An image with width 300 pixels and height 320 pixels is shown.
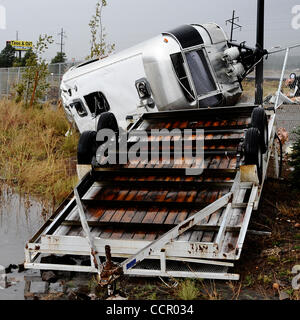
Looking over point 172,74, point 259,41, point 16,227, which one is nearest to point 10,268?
point 16,227

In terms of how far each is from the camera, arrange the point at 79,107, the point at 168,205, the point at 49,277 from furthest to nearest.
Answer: the point at 79,107 → the point at 168,205 → the point at 49,277

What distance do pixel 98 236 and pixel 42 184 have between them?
3611mm

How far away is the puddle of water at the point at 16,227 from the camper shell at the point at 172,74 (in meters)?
3.23

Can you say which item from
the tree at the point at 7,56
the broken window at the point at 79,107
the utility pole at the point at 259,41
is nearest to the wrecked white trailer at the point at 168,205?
the broken window at the point at 79,107

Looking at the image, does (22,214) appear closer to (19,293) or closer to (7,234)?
(7,234)

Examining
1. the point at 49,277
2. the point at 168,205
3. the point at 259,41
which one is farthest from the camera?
the point at 259,41

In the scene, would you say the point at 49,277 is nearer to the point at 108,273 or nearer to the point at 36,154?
the point at 108,273

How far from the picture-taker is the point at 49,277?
17.8 ft

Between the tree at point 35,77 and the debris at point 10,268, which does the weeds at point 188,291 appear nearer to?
the debris at point 10,268

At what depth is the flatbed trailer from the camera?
5016 millimetres

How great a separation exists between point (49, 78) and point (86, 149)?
20395mm

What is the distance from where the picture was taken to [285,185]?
28.3ft

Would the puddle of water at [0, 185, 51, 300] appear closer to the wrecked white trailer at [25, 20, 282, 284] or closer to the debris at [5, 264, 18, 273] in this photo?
the debris at [5, 264, 18, 273]
